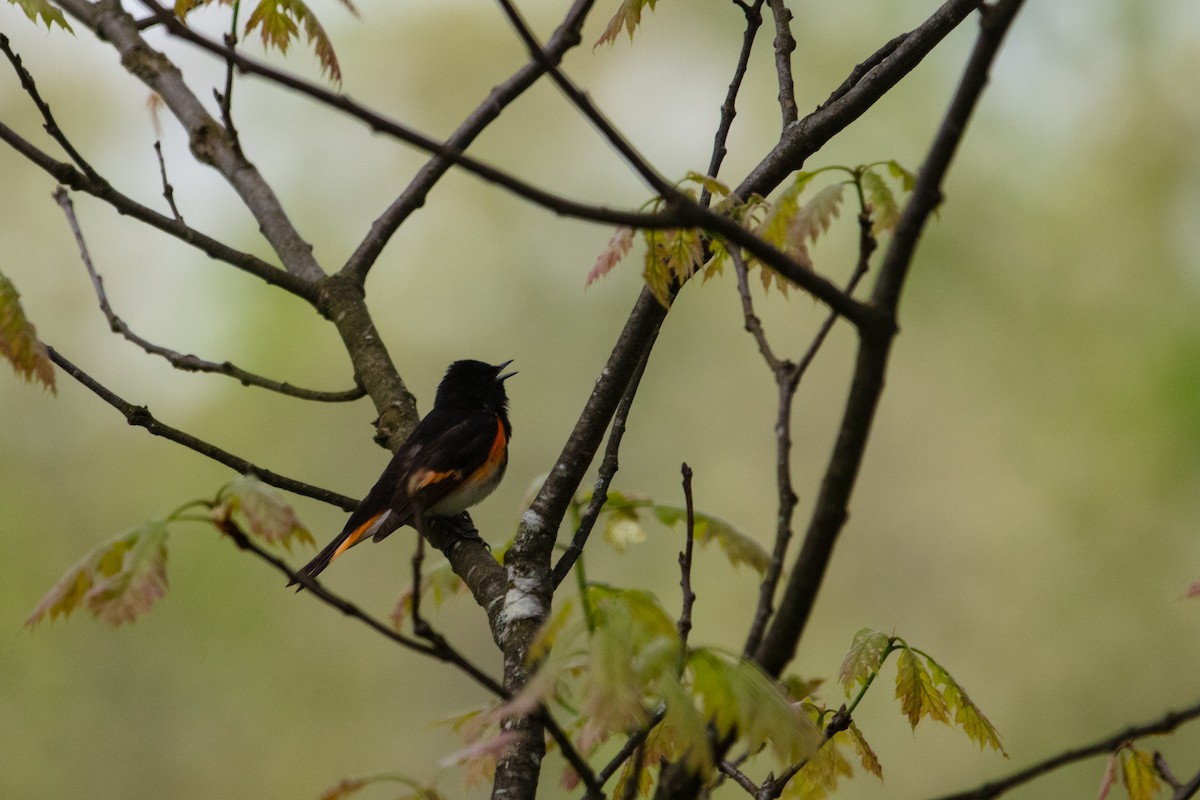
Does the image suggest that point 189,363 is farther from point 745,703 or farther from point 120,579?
point 745,703

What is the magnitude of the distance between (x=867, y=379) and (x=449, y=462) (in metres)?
3.25

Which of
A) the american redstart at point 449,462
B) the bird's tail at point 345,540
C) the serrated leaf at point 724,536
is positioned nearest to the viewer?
the serrated leaf at point 724,536

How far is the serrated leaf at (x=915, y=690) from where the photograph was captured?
2088 mm

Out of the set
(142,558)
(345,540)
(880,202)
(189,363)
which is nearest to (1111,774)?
(880,202)

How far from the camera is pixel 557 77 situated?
1262mm

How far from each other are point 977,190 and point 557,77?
1367 centimetres

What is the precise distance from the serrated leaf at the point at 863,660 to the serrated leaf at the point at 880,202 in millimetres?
745

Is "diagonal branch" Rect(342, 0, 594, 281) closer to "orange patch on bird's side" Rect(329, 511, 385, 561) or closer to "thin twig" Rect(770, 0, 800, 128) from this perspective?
"thin twig" Rect(770, 0, 800, 128)

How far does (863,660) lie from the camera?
2.06m

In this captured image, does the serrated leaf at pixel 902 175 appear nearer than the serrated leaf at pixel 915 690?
Yes

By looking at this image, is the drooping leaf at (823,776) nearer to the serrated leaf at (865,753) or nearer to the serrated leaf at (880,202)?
the serrated leaf at (865,753)

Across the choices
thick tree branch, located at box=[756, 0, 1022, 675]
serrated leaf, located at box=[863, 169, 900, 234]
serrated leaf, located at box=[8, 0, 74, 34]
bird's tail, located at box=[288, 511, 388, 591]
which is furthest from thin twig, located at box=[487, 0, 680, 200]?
bird's tail, located at box=[288, 511, 388, 591]

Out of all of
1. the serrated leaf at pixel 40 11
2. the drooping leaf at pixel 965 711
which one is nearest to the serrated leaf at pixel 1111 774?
the drooping leaf at pixel 965 711

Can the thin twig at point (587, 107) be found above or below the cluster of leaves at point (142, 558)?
above
